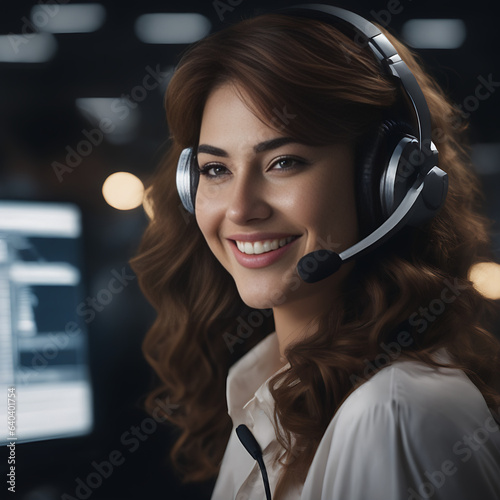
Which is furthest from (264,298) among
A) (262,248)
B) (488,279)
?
(488,279)

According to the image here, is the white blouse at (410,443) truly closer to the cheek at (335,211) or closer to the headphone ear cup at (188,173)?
the cheek at (335,211)

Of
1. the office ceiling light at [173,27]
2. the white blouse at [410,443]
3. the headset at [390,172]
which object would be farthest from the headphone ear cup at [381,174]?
the office ceiling light at [173,27]

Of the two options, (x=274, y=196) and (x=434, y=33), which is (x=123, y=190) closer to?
(x=274, y=196)

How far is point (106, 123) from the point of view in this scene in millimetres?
982

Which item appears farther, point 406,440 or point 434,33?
point 434,33

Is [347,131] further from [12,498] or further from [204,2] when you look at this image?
[12,498]

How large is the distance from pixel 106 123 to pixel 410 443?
78 centimetres

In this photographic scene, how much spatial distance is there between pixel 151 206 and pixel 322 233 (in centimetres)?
48

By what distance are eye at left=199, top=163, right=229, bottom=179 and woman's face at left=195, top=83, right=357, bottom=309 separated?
2 centimetres

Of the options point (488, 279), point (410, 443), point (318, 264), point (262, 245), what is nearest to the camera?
point (410, 443)

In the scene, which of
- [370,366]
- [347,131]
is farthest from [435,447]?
[347,131]

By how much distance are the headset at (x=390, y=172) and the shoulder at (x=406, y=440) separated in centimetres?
18

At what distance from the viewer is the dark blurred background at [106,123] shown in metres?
0.91

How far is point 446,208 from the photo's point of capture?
845mm
